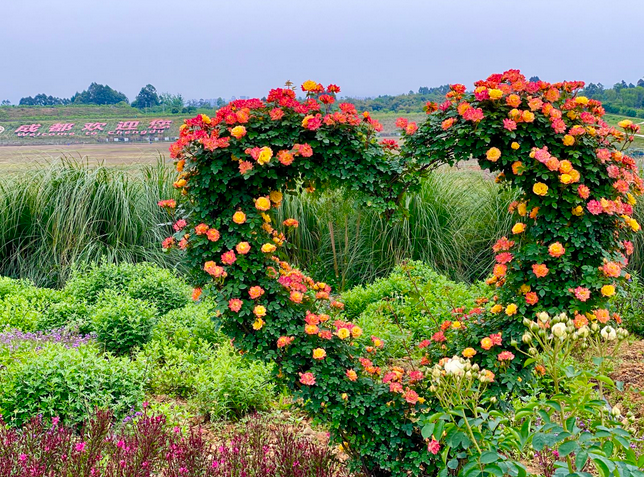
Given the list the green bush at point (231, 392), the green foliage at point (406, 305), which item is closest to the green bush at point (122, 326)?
the green bush at point (231, 392)

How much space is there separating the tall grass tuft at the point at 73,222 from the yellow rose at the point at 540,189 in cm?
402

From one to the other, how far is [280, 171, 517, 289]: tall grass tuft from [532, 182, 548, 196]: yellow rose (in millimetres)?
3022

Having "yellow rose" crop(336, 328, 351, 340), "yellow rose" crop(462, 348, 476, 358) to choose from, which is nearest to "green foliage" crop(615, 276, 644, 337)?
"yellow rose" crop(462, 348, 476, 358)

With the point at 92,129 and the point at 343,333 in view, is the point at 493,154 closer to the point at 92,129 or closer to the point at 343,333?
the point at 343,333

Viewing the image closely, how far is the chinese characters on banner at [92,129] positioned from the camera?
26.7 ft

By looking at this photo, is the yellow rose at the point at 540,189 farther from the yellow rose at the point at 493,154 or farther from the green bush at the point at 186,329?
the green bush at the point at 186,329

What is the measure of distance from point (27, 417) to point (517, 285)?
86.1 inches

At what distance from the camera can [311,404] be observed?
2309mm

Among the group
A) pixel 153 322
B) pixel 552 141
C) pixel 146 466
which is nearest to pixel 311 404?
pixel 146 466

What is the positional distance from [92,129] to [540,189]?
8129mm

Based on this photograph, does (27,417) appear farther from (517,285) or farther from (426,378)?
(517,285)

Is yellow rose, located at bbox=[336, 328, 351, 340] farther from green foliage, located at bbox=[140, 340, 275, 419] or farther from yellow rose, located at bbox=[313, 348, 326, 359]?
green foliage, located at bbox=[140, 340, 275, 419]

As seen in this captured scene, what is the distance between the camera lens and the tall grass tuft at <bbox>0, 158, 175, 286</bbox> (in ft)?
17.9

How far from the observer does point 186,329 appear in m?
3.80
